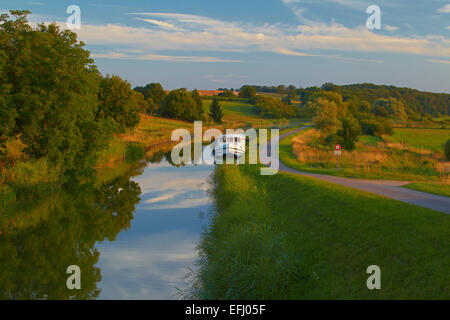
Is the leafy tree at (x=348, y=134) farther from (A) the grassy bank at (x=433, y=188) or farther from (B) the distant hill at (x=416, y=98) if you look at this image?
(B) the distant hill at (x=416, y=98)

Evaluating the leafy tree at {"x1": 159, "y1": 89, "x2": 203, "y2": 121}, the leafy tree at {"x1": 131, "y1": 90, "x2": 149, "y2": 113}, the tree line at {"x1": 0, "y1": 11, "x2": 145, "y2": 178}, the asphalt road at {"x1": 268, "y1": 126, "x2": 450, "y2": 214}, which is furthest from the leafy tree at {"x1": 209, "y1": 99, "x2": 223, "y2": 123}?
the asphalt road at {"x1": 268, "y1": 126, "x2": 450, "y2": 214}

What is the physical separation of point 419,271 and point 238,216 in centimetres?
740

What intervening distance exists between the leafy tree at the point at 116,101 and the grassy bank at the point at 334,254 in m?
33.0

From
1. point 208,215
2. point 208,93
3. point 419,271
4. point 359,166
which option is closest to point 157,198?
point 208,215

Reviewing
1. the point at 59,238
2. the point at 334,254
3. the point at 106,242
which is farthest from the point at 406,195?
the point at 59,238

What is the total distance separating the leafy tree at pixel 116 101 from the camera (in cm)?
4625

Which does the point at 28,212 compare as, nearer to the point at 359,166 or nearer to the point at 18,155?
the point at 18,155

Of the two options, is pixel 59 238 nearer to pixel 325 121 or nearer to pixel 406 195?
pixel 406 195

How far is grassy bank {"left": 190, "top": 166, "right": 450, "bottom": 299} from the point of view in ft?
31.2

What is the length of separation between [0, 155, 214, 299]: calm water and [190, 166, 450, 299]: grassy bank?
1551mm

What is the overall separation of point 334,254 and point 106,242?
31.0 feet

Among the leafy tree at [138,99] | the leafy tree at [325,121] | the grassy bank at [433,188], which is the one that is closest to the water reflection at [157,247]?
the grassy bank at [433,188]

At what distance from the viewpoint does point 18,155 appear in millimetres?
26156
